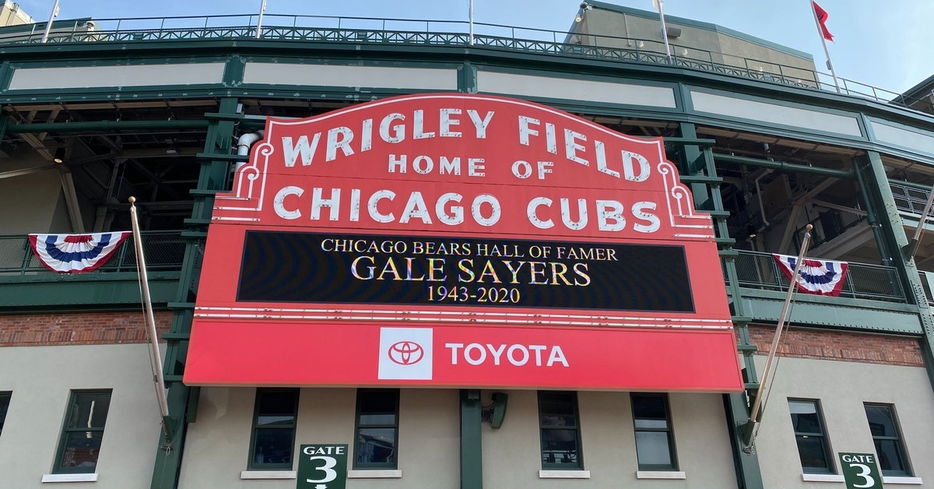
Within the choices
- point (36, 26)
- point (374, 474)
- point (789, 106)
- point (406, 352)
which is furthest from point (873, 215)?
point (36, 26)

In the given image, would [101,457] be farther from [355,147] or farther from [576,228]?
[576,228]

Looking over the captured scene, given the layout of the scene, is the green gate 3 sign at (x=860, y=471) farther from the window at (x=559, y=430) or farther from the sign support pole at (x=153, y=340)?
the sign support pole at (x=153, y=340)

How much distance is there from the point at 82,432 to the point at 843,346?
15.5 meters

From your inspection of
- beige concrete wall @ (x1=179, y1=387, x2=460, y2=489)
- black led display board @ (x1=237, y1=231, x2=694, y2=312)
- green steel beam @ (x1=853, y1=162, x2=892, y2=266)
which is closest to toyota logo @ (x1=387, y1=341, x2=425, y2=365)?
black led display board @ (x1=237, y1=231, x2=694, y2=312)

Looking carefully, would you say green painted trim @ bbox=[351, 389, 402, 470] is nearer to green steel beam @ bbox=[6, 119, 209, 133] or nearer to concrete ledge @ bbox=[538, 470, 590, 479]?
concrete ledge @ bbox=[538, 470, 590, 479]

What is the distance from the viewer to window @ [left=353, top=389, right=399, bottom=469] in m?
12.2

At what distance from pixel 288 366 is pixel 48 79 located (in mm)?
9603

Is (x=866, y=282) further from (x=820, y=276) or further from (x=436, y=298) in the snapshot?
(x=436, y=298)

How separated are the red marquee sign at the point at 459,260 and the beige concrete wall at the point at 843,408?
80.4 inches

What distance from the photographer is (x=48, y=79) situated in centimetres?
1547

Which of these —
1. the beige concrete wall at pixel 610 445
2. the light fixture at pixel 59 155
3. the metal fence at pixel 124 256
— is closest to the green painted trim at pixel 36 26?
the light fixture at pixel 59 155

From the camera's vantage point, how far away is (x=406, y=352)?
11945 mm

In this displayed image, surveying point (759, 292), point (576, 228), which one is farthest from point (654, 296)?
point (759, 292)

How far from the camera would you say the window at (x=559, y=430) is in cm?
1255
